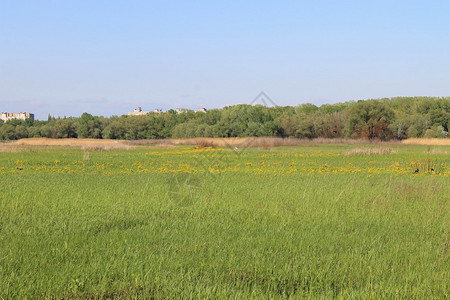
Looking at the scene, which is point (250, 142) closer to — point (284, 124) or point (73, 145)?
point (73, 145)

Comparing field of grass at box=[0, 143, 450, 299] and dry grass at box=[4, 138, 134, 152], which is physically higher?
dry grass at box=[4, 138, 134, 152]

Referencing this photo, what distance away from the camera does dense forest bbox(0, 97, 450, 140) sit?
76.1 m

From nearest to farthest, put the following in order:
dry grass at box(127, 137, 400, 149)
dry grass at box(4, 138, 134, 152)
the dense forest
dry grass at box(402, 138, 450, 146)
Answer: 1. dry grass at box(4, 138, 134, 152)
2. dry grass at box(127, 137, 400, 149)
3. dry grass at box(402, 138, 450, 146)
4. the dense forest

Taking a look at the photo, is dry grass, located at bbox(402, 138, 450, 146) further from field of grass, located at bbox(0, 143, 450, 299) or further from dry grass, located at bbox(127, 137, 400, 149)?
field of grass, located at bbox(0, 143, 450, 299)

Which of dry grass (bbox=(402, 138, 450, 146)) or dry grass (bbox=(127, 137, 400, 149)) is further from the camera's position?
dry grass (bbox=(402, 138, 450, 146))

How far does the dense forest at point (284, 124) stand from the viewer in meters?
76.1

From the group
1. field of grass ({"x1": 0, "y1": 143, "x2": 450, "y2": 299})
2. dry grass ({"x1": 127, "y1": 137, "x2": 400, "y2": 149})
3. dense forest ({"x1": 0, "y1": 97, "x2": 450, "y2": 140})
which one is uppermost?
dense forest ({"x1": 0, "y1": 97, "x2": 450, "y2": 140})

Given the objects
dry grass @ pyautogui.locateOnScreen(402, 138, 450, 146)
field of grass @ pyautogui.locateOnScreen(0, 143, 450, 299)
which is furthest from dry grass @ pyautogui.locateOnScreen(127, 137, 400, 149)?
field of grass @ pyautogui.locateOnScreen(0, 143, 450, 299)

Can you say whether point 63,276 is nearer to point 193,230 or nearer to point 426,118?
point 193,230

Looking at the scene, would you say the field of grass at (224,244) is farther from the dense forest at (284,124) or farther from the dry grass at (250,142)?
the dense forest at (284,124)

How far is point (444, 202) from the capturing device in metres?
12.1

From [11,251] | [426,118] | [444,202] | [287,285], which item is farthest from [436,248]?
[426,118]

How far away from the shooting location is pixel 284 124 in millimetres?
94250

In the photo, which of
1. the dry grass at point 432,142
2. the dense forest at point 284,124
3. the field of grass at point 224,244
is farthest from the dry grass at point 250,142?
the field of grass at point 224,244
